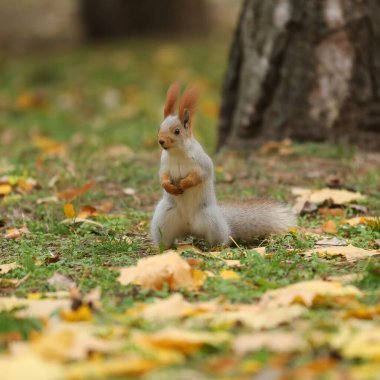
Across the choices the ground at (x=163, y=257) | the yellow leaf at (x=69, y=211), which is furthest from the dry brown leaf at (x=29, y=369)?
the yellow leaf at (x=69, y=211)

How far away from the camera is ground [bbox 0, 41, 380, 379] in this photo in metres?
2.05

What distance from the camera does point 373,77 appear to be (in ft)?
17.8

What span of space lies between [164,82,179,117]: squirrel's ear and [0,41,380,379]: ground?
590 millimetres

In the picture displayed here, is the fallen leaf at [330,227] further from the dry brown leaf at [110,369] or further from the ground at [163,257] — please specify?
the dry brown leaf at [110,369]

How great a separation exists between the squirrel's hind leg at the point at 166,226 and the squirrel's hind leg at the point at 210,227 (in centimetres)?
8

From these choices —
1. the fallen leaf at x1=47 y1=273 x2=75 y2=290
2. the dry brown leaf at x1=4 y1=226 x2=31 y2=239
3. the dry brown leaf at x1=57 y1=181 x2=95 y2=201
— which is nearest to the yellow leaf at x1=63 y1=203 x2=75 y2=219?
the dry brown leaf at x1=4 y1=226 x2=31 y2=239

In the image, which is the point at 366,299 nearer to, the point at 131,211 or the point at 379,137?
the point at 131,211

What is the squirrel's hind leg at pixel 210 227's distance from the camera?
3.47 metres

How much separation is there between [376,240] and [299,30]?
230 cm

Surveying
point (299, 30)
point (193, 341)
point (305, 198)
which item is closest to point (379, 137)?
point (299, 30)

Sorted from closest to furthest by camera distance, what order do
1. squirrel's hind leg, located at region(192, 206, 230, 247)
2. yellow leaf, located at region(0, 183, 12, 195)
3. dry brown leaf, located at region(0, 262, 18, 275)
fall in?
dry brown leaf, located at region(0, 262, 18, 275) < squirrel's hind leg, located at region(192, 206, 230, 247) < yellow leaf, located at region(0, 183, 12, 195)

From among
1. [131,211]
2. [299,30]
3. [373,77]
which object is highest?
[299,30]

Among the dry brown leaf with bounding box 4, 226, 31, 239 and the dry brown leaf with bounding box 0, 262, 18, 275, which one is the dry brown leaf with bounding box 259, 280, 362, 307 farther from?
the dry brown leaf with bounding box 4, 226, 31, 239

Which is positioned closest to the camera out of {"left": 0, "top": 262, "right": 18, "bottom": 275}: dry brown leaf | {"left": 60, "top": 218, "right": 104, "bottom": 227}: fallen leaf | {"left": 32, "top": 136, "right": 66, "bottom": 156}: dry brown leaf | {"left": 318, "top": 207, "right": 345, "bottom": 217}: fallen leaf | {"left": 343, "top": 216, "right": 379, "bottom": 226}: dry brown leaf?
{"left": 0, "top": 262, "right": 18, "bottom": 275}: dry brown leaf
